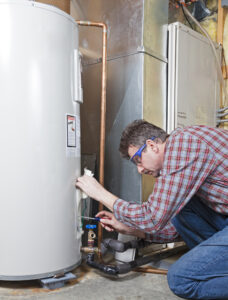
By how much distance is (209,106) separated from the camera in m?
2.62

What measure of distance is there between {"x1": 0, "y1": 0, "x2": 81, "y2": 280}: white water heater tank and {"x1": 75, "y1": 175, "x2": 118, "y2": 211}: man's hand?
10cm

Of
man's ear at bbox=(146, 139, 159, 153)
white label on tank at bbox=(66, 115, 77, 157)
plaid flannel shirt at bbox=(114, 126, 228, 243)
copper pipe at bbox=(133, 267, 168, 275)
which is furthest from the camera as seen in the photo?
copper pipe at bbox=(133, 267, 168, 275)

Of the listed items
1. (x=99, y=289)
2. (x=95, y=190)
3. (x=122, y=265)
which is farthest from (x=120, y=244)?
(x=95, y=190)

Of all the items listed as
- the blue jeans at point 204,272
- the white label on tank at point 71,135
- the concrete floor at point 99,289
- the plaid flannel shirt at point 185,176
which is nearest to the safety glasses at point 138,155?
the plaid flannel shirt at point 185,176

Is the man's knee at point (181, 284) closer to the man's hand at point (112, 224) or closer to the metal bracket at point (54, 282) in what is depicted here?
the man's hand at point (112, 224)

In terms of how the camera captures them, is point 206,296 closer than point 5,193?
Yes

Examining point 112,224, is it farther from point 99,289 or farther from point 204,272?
point 204,272

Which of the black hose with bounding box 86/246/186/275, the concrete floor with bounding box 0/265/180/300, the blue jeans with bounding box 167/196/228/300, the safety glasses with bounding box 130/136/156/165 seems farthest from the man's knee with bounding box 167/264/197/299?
the safety glasses with bounding box 130/136/156/165

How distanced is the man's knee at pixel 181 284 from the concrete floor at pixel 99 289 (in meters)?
0.14

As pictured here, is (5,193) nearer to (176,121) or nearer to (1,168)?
(1,168)

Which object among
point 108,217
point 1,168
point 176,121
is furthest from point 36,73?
point 176,121

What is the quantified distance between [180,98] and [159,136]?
924mm

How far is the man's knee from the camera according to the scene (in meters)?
1.29

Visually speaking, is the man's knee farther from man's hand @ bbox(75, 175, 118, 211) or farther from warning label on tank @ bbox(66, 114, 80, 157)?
warning label on tank @ bbox(66, 114, 80, 157)
